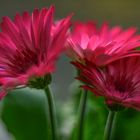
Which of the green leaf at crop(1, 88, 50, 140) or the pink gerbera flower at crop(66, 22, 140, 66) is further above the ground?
the pink gerbera flower at crop(66, 22, 140, 66)

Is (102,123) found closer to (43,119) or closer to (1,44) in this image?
(43,119)

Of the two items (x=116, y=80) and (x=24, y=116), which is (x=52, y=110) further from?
(x=24, y=116)

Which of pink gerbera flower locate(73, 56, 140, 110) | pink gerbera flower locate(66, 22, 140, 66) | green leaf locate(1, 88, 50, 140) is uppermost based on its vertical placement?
pink gerbera flower locate(66, 22, 140, 66)

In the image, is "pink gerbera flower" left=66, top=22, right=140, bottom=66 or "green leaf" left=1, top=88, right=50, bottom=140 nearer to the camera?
"pink gerbera flower" left=66, top=22, right=140, bottom=66

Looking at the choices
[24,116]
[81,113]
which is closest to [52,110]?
[81,113]

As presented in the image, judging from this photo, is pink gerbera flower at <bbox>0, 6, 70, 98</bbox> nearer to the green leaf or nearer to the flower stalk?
the flower stalk

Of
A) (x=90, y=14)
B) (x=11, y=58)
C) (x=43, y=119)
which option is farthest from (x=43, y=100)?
(x=90, y=14)

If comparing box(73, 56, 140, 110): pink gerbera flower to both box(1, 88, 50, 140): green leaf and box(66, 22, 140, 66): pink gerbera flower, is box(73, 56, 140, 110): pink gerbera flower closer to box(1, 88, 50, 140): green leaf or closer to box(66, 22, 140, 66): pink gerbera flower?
box(66, 22, 140, 66): pink gerbera flower

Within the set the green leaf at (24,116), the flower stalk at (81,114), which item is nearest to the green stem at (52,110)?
the flower stalk at (81,114)

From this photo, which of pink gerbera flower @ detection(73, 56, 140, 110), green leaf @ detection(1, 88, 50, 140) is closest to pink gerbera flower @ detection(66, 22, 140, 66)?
pink gerbera flower @ detection(73, 56, 140, 110)
